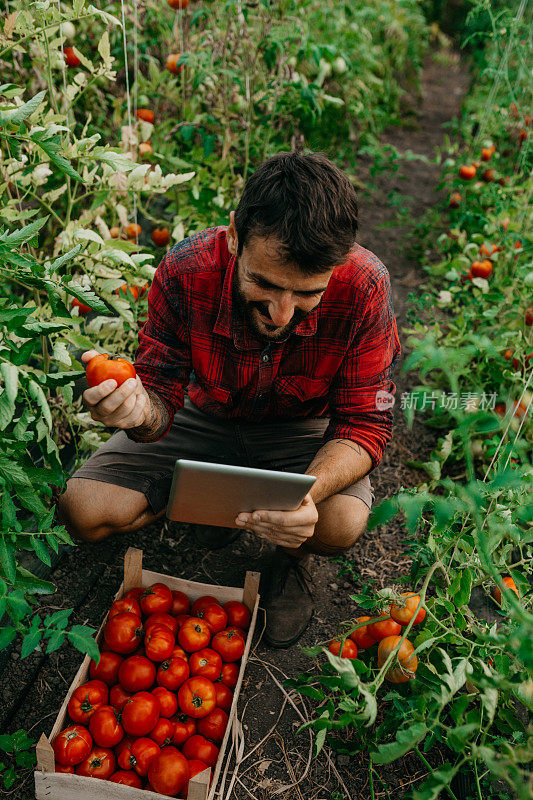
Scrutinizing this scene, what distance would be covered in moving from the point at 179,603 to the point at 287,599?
1.13 feet

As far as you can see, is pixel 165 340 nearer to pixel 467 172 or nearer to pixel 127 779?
pixel 127 779

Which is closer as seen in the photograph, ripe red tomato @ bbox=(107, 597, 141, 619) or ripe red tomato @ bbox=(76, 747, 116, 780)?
ripe red tomato @ bbox=(76, 747, 116, 780)

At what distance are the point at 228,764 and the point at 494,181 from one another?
133 inches

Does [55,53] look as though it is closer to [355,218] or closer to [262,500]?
[355,218]

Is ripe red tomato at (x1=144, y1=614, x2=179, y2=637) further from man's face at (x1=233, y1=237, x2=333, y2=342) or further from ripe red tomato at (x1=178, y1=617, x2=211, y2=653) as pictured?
man's face at (x1=233, y1=237, x2=333, y2=342)

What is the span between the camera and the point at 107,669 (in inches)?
58.1

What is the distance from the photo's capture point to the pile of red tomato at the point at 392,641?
4.70 ft

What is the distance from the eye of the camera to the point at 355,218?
56.6 inches

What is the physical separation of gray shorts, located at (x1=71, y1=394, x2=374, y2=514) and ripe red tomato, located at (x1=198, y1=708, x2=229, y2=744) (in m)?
0.59

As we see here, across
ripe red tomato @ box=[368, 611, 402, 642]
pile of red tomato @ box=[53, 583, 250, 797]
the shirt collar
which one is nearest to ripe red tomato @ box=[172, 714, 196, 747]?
pile of red tomato @ box=[53, 583, 250, 797]

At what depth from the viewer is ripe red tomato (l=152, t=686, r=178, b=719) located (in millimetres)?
1429

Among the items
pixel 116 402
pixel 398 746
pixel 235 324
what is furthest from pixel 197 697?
pixel 235 324

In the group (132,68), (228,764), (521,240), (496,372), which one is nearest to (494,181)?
(521,240)

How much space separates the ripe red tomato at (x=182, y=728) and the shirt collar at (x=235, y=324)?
0.93 meters
